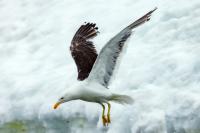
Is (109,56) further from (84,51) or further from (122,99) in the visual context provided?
(84,51)

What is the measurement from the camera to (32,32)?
11961 millimetres

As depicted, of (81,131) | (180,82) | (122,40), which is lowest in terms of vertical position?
(81,131)

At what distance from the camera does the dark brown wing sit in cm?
807

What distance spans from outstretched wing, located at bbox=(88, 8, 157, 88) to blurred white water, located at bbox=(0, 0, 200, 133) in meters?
0.85

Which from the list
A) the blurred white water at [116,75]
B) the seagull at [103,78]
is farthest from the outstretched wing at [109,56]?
the blurred white water at [116,75]

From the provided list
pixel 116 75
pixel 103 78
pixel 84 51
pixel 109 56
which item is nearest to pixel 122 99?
pixel 103 78

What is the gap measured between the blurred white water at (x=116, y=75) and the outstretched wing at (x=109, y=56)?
0.85 metres

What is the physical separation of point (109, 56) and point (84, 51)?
1012 mm

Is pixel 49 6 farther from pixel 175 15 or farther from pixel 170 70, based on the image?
pixel 170 70

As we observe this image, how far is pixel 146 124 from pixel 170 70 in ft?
3.64

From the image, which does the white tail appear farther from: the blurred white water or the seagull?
the blurred white water

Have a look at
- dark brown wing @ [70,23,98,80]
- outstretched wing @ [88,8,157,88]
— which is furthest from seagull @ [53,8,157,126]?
dark brown wing @ [70,23,98,80]

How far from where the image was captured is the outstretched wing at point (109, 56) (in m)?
7.32

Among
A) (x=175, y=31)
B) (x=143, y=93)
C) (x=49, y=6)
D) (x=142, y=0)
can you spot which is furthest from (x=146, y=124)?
(x=49, y=6)
